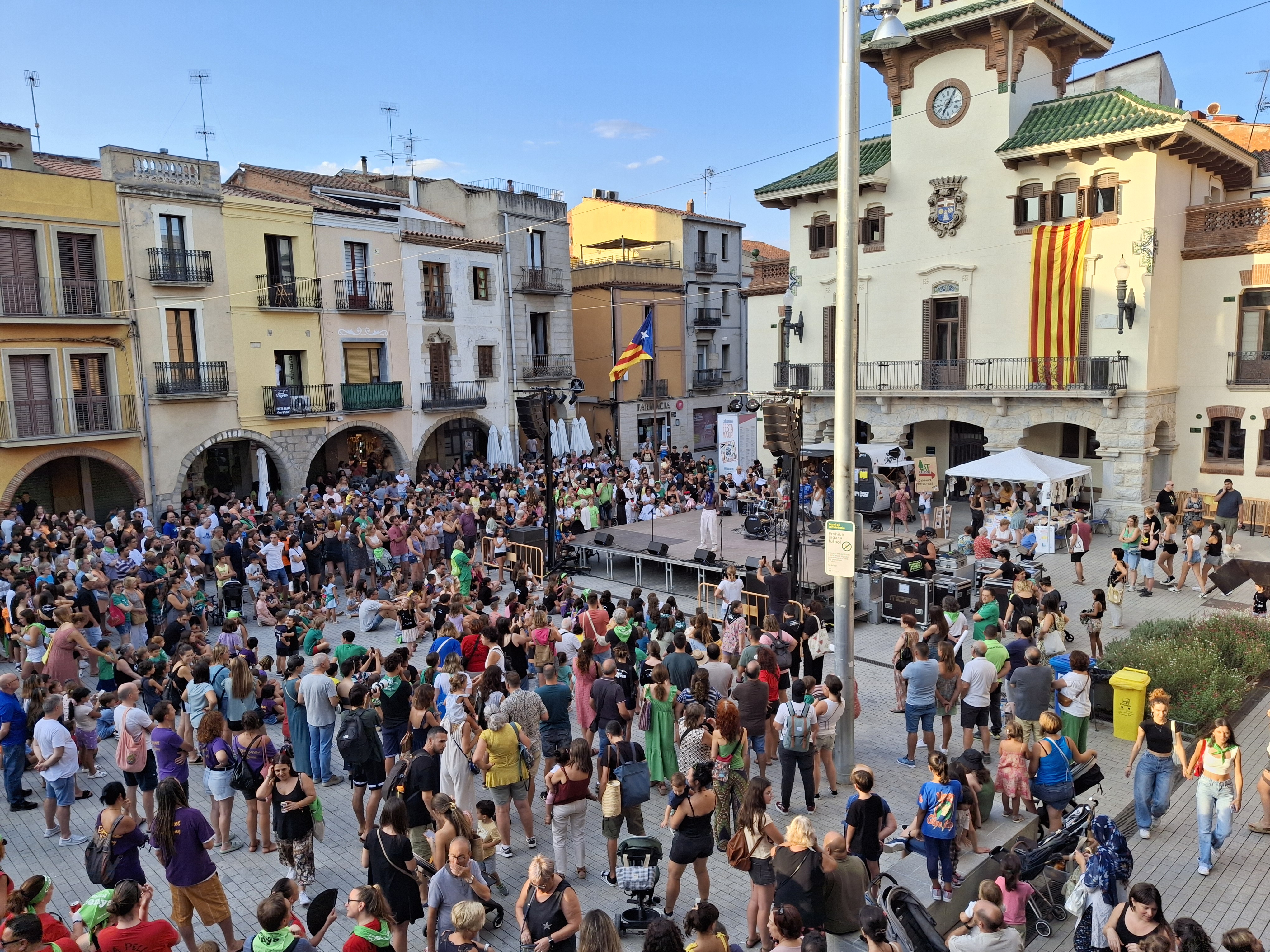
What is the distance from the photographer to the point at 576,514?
21.3 meters

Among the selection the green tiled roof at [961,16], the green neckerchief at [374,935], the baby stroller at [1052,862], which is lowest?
the baby stroller at [1052,862]

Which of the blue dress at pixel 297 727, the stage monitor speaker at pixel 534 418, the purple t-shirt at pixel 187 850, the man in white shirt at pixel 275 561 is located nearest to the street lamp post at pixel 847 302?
the blue dress at pixel 297 727

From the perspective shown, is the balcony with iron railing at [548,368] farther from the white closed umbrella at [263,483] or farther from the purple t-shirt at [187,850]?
the purple t-shirt at [187,850]

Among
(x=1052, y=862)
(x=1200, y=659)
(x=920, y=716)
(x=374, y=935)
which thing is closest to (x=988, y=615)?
(x=920, y=716)

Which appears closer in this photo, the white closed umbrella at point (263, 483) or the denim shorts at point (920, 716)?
the denim shorts at point (920, 716)

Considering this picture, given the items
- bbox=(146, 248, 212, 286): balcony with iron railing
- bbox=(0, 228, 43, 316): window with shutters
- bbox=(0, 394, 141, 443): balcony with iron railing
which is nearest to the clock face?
bbox=(146, 248, 212, 286): balcony with iron railing

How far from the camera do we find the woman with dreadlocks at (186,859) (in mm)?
6473

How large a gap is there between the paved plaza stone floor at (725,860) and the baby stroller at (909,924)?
1408 mm

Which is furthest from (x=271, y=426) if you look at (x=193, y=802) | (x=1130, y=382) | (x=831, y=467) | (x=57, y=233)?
(x=1130, y=382)

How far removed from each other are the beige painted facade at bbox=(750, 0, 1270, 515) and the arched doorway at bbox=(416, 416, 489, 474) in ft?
41.8

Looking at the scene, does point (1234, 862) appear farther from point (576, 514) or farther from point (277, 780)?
point (576, 514)

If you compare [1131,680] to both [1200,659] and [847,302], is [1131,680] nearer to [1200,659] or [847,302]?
[1200,659]

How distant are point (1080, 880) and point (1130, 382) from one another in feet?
63.1

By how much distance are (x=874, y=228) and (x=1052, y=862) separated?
2331 cm
